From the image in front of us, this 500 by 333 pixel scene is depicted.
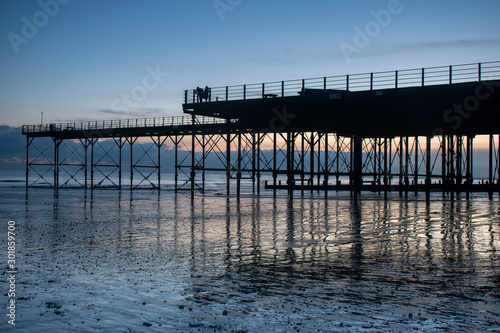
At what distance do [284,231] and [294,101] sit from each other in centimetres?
1599

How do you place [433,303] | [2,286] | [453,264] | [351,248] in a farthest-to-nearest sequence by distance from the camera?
[351,248] → [453,264] → [2,286] → [433,303]

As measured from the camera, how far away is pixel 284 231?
15.6m

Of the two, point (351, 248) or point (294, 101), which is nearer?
point (351, 248)

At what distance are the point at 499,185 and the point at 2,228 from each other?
131 feet

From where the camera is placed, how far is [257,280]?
8320mm

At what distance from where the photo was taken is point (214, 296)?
7266 millimetres

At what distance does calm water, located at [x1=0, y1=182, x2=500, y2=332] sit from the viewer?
19.9ft

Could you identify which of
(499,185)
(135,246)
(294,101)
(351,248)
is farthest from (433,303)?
(499,185)

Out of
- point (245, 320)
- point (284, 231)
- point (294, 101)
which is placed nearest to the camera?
point (245, 320)

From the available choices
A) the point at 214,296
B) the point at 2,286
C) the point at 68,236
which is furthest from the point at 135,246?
the point at 214,296

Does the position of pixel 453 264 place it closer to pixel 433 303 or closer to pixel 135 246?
pixel 433 303

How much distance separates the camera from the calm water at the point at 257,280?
6.06m

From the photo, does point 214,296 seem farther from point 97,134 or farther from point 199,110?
point 97,134

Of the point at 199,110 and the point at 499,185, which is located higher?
the point at 199,110
